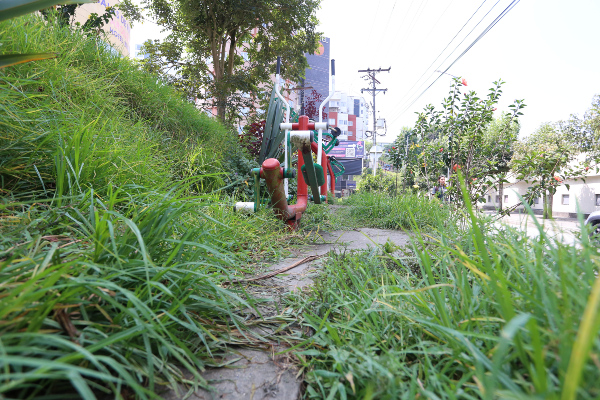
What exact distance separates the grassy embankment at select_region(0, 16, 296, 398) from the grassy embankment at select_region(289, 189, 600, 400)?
351mm

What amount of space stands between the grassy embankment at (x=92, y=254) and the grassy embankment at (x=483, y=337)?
0.35m

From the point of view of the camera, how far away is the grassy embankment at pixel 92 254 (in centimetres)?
57

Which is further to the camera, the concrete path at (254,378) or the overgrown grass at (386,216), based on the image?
the overgrown grass at (386,216)

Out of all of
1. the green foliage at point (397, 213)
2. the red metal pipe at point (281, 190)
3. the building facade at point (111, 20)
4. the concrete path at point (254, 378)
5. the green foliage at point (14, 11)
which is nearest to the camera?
the concrete path at point (254, 378)

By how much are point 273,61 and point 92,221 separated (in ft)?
22.6

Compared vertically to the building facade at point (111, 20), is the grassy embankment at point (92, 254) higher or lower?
lower

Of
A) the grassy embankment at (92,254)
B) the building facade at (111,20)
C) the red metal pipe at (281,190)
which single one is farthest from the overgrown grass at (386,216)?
the building facade at (111,20)

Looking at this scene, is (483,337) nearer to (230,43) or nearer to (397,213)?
(397,213)

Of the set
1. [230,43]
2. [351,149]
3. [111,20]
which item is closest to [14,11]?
[111,20]

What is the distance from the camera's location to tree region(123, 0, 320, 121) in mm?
5562

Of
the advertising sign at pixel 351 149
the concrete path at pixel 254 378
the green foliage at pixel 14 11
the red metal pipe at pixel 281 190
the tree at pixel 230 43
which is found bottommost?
the concrete path at pixel 254 378

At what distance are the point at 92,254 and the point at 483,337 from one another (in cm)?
93

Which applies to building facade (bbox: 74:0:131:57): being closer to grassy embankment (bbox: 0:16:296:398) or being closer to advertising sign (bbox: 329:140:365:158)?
grassy embankment (bbox: 0:16:296:398)

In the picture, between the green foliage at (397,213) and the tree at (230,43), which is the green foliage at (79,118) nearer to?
the green foliage at (397,213)
